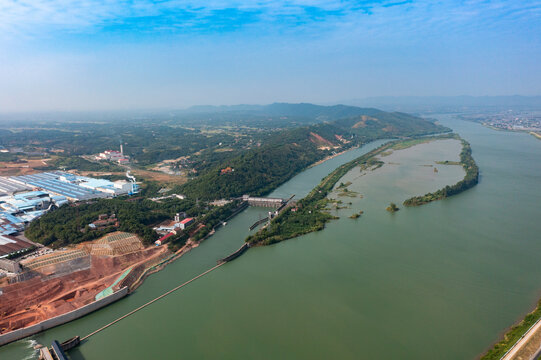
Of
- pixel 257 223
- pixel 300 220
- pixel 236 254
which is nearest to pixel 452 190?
pixel 300 220

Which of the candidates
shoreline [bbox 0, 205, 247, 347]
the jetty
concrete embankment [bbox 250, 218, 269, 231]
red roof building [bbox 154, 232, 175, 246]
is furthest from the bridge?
red roof building [bbox 154, 232, 175, 246]

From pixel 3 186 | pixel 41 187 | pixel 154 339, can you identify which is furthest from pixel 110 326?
pixel 3 186

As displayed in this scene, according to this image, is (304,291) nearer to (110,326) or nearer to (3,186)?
(110,326)

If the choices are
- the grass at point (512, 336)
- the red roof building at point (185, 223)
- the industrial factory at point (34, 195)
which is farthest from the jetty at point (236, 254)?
Result: the grass at point (512, 336)

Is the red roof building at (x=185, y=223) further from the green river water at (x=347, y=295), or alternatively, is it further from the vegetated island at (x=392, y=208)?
the vegetated island at (x=392, y=208)

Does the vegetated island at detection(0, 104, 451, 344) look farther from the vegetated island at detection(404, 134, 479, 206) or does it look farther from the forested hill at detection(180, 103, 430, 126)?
the forested hill at detection(180, 103, 430, 126)
